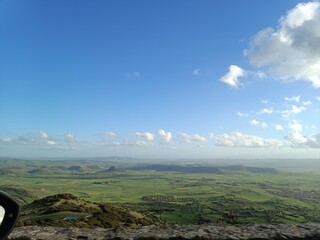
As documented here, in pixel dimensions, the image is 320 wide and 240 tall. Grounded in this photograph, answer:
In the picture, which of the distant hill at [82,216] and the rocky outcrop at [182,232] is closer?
the rocky outcrop at [182,232]

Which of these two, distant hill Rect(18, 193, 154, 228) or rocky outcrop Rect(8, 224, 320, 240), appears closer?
rocky outcrop Rect(8, 224, 320, 240)

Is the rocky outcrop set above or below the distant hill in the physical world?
above

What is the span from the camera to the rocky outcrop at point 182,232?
5270 millimetres

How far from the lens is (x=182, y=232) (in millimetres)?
5535

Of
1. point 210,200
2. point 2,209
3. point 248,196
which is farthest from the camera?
point 248,196

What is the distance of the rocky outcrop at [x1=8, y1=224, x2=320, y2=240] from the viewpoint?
17.3ft

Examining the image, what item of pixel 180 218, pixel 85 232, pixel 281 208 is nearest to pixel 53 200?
pixel 180 218

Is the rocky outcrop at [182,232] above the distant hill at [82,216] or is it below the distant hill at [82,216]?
above

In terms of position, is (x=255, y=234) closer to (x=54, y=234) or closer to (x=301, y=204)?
(x=54, y=234)

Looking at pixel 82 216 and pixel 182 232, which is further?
pixel 82 216

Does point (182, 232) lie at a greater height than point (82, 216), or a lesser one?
greater

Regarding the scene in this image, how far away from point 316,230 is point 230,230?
4.22 feet

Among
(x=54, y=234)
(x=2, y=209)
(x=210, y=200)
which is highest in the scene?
(x=2, y=209)

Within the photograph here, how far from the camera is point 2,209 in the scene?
2629mm
